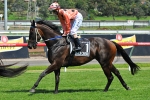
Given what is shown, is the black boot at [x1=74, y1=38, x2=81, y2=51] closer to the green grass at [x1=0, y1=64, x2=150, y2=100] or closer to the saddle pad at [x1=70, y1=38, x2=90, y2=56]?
the saddle pad at [x1=70, y1=38, x2=90, y2=56]

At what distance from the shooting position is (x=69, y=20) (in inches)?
398

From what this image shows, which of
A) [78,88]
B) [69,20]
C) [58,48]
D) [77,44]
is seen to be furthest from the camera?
[78,88]

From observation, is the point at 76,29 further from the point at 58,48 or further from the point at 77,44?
the point at 58,48

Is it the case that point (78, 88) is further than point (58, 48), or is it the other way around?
point (78, 88)

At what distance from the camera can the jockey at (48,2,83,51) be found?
9.98 m

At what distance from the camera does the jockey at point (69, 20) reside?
9.98 metres

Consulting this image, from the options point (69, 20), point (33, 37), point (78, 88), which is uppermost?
point (69, 20)

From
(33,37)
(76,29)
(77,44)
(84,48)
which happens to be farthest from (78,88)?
(33,37)

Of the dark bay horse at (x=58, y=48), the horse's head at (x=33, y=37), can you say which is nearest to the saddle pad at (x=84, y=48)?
the dark bay horse at (x=58, y=48)

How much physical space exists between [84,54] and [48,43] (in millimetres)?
958

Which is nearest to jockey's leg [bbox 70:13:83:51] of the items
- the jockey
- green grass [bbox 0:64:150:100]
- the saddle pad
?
the jockey

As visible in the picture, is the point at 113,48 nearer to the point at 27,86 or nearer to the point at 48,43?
the point at 48,43

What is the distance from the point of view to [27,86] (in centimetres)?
1188

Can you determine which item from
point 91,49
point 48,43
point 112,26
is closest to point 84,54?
point 91,49
